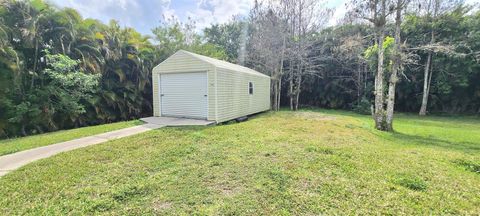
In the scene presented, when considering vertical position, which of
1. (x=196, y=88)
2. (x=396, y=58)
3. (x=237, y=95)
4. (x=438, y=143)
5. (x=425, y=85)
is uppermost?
(x=396, y=58)

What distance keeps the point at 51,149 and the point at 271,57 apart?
10348 millimetres

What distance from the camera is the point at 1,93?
225 inches

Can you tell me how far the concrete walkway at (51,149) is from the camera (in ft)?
10.8

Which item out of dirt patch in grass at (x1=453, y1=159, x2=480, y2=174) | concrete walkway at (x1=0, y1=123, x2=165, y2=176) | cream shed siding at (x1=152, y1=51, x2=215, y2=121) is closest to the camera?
concrete walkway at (x1=0, y1=123, x2=165, y2=176)

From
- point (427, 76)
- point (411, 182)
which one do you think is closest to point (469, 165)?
point (411, 182)

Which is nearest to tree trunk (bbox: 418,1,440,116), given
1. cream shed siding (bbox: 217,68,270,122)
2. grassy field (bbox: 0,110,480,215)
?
cream shed siding (bbox: 217,68,270,122)

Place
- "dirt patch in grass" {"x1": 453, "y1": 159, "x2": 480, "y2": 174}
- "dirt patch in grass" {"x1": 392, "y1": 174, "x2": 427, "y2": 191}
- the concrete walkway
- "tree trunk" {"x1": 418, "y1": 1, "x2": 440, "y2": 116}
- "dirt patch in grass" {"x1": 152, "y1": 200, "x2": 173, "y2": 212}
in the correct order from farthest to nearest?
1. "tree trunk" {"x1": 418, "y1": 1, "x2": 440, "y2": 116}
2. "dirt patch in grass" {"x1": 453, "y1": 159, "x2": 480, "y2": 174}
3. the concrete walkway
4. "dirt patch in grass" {"x1": 392, "y1": 174, "x2": 427, "y2": 191}
5. "dirt patch in grass" {"x1": 152, "y1": 200, "x2": 173, "y2": 212}

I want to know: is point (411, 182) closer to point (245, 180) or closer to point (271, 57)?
point (245, 180)

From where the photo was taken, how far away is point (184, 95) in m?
7.38

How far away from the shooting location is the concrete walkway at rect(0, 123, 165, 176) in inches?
130

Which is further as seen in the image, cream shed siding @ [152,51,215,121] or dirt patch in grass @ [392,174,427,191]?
cream shed siding @ [152,51,215,121]

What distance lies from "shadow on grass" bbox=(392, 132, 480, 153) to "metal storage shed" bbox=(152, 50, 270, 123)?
4.94m

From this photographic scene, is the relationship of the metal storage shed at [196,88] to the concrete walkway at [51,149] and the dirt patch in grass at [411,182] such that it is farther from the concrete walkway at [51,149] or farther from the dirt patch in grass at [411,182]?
the dirt patch in grass at [411,182]

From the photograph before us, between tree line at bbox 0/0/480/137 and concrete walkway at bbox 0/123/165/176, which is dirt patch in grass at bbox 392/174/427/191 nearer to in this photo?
tree line at bbox 0/0/480/137
